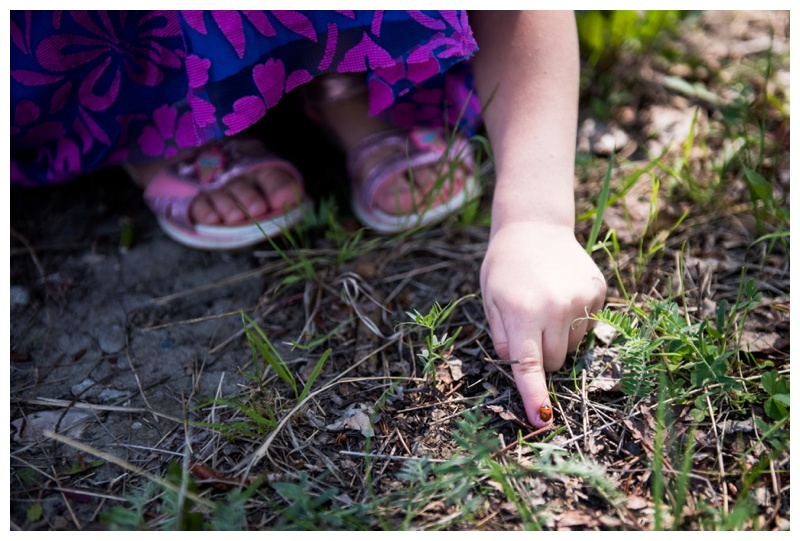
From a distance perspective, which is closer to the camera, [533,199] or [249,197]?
[533,199]

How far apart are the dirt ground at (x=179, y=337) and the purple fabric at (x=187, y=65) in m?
0.26

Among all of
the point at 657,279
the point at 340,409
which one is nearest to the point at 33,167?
the point at 340,409

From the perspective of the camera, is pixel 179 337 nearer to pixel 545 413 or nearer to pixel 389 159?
pixel 389 159

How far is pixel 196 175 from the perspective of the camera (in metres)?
1.63

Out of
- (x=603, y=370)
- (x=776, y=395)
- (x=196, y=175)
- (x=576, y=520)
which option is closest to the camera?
(x=576, y=520)

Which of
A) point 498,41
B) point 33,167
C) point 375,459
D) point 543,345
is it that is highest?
point 498,41

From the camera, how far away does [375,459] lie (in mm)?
1127

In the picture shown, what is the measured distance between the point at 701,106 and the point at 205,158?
1.43 metres

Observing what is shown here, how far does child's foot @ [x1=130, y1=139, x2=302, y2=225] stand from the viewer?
161 cm

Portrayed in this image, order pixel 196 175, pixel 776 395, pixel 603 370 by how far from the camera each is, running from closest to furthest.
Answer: pixel 776 395, pixel 603 370, pixel 196 175

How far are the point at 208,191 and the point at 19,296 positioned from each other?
50 centimetres

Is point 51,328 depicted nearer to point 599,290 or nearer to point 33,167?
point 33,167

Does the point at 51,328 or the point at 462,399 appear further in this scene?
the point at 51,328

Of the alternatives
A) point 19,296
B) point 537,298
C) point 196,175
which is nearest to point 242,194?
point 196,175
